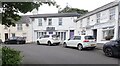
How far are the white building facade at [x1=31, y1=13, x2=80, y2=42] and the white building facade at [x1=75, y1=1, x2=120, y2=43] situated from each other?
472cm

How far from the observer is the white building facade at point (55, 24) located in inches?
1271

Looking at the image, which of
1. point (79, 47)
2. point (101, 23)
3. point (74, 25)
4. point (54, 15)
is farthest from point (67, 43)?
point (54, 15)

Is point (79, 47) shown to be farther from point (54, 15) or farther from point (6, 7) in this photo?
point (54, 15)

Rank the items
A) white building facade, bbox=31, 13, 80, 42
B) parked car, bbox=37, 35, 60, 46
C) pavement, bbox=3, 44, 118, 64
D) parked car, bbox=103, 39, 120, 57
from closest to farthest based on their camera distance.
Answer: pavement, bbox=3, 44, 118, 64
parked car, bbox=103, 39, 120, 57
parked car, bbox=37, 35, 60, 46
white building facade, bbox=31, 13, 80, 42

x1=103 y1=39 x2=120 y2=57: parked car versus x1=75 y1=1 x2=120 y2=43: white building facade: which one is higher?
x1=75 y1=1 x2=120 y2=43: white building facade

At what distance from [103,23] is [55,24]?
13.3 m

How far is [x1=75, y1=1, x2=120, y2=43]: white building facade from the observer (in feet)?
61.7

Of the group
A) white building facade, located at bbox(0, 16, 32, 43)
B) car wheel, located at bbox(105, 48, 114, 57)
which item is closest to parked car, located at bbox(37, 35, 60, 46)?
white building facade, located at bbox(0, 16, 32, 43)

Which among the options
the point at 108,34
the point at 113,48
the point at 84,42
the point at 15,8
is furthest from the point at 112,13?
the point at 15,8

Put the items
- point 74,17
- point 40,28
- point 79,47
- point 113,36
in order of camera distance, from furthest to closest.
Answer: point 40,28, point 74,17, point 113,36, point 79,47

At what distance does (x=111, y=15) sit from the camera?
19.9 metres

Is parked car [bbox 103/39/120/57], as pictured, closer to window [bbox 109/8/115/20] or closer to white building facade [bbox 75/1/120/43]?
white building facade [bbox 75/1/120/43]

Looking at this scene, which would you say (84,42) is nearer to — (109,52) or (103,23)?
(109,52)

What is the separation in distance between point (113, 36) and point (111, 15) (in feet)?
7.61
